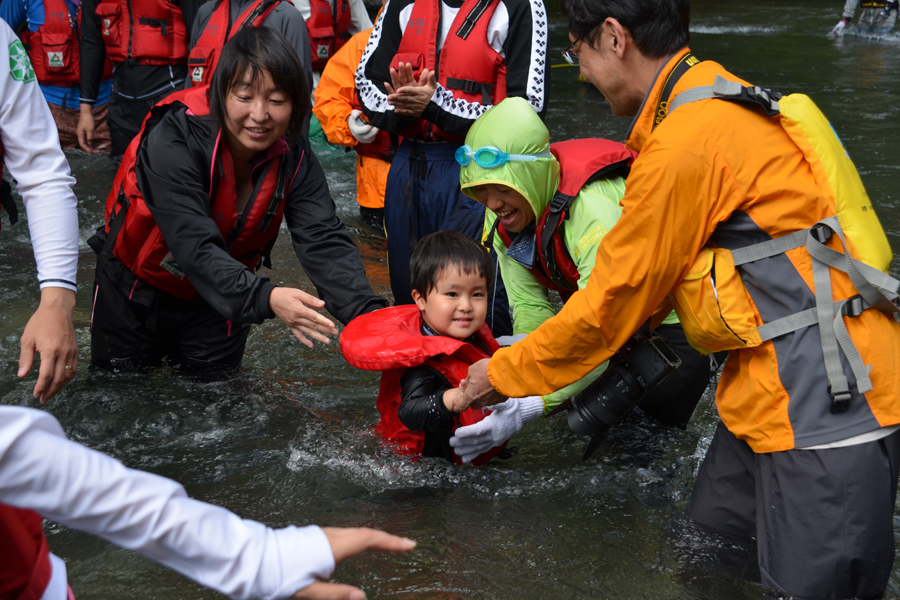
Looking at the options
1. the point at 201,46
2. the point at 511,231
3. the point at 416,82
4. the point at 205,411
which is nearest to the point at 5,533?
the point at 511,231

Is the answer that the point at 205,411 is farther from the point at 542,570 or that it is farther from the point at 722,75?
the point at 722,75

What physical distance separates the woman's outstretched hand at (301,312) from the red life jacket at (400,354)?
16 centimetres

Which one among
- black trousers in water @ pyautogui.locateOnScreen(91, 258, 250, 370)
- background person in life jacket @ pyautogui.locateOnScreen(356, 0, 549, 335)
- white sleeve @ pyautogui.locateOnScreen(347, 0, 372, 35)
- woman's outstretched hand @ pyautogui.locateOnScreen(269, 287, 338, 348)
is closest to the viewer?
woman's outstretched hand @ pyautogui.locateOnScreen(269, 287, 338, 348)

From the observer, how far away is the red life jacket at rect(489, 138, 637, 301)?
2.87 metres

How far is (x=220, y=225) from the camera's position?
3.18 metres

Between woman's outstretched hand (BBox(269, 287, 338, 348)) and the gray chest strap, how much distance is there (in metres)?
1.32

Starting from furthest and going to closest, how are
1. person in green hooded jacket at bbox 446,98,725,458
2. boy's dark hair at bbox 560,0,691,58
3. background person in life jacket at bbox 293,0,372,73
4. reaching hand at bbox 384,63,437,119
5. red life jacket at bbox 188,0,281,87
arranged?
background person in life jacket at bbox 293,0,372,73
red life jacket at bbox 188,0,281,87
reaching hand at bbox 384,63,437,119
person in green hooded jacket at bbox 446,98,725,458
boy's dark hair at bbox 560,0,691,58

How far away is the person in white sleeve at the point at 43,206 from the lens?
2293 millimetres

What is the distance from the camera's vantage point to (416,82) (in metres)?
3.88

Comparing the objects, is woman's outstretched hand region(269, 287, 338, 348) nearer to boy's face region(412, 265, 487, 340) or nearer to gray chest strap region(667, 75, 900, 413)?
boy's face region(412, 265, 487, 340)

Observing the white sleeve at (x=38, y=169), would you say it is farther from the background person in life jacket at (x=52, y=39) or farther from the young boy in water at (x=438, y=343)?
the background person in life jacket at (x=52, y=39)

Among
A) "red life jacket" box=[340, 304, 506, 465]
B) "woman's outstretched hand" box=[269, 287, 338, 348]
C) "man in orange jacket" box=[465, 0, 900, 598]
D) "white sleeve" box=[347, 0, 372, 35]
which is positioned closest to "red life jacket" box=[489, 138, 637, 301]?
"red life jacket" box=[340, 304, 506, 465]

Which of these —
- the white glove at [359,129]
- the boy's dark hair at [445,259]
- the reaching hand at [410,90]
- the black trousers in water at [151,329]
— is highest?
the reaching hand at [410,90]

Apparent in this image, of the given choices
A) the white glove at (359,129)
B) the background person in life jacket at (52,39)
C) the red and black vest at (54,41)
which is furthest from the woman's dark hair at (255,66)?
the red and black vest at (54,41)
